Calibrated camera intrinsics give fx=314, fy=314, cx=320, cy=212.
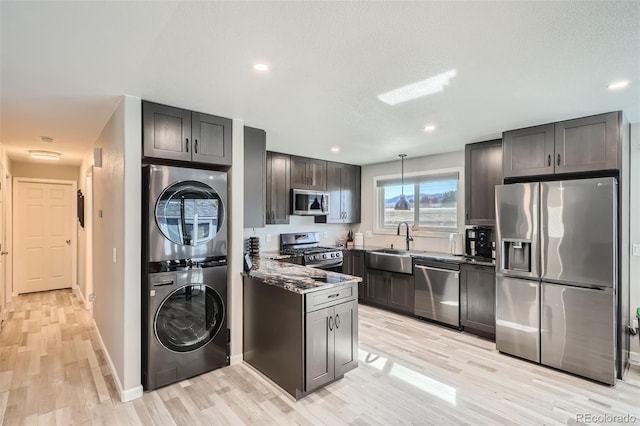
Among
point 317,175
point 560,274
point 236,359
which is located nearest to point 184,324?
point 236,359

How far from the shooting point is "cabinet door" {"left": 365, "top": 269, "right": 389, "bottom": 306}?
4809 millimetres

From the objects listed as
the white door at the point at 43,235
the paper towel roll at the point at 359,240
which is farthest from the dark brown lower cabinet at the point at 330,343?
the white door at the point at 43,235

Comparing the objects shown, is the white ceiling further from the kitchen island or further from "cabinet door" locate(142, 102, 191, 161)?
the kitchen island

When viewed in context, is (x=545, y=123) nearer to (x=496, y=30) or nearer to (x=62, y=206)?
(x=496, y=30)

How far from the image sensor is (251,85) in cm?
230

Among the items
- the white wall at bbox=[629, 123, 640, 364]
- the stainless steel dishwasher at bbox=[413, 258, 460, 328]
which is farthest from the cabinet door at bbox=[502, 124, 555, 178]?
the stainless steel dishwasher at bbox=[413, 258, 460, 328]

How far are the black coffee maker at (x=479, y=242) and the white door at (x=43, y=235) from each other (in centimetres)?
714

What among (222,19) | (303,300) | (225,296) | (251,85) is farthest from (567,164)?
(225,296)

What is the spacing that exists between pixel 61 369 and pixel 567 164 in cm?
532

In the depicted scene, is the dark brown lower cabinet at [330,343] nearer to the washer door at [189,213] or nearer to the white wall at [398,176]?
the washer door at [189,213]

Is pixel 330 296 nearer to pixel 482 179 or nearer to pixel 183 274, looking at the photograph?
pixel 183 274

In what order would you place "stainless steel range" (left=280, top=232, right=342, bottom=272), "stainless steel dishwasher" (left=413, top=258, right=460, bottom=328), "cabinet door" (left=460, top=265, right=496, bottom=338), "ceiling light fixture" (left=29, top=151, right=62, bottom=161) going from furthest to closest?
"stainless steel range" (left=280, top=232, right=342, bottom=272)
"ceiling light fixture" (left=29, top=151, right=62, bottom=161)
"stainless steel dishwasher" (left=413, top=258, right=460, bottom=328)
"cabinet door" (left=460, top=265, right=496, bottom=338)

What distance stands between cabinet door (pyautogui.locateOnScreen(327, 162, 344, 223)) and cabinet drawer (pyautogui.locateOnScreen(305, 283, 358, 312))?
106 inches

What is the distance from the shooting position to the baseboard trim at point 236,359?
3110 millimetres
